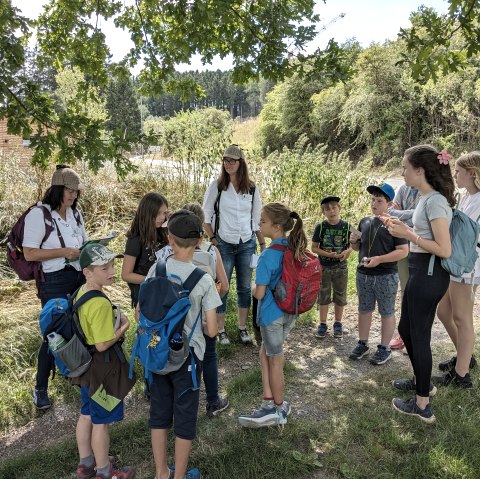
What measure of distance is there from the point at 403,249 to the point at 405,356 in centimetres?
112

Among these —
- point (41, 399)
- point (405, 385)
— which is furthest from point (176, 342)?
point (405, 385)

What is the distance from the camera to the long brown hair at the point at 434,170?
2891 millimetres

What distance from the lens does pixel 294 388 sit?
12.0 feet

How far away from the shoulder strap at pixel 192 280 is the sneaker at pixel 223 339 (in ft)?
7.13

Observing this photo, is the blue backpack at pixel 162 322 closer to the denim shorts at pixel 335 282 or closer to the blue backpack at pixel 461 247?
the blue backpack at pixel 461 247

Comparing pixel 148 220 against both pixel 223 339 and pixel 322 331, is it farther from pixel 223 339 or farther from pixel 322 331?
pixel 322 331

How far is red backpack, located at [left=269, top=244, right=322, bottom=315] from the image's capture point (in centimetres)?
287

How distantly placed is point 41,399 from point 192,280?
79.3 inches

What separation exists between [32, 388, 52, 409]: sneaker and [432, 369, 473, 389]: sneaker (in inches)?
126

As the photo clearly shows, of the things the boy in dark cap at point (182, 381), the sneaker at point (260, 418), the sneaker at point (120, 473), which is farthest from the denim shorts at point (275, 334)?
the sneaker at point (120, 473)

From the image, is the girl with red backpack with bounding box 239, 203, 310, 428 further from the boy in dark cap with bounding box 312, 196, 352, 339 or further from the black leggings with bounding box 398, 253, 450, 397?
the boy in dark cap with bounding box 312, 196, 352, 339

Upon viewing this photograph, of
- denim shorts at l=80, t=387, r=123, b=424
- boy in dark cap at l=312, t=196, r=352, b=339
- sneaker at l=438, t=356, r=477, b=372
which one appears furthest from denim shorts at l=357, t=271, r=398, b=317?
denim shorts at l=80, t=387, r=123, b=424

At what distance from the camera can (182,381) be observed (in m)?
2.42

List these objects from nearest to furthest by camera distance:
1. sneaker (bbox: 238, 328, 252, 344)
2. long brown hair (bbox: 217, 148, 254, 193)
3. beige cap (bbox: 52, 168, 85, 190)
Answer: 1. beige cap (bbox: 52, 168, 85, 190)
2. long brown hair (bbox: 217, 148, 254, 193)
3. sneaker (bbox: 238, 328, 252, 344)
